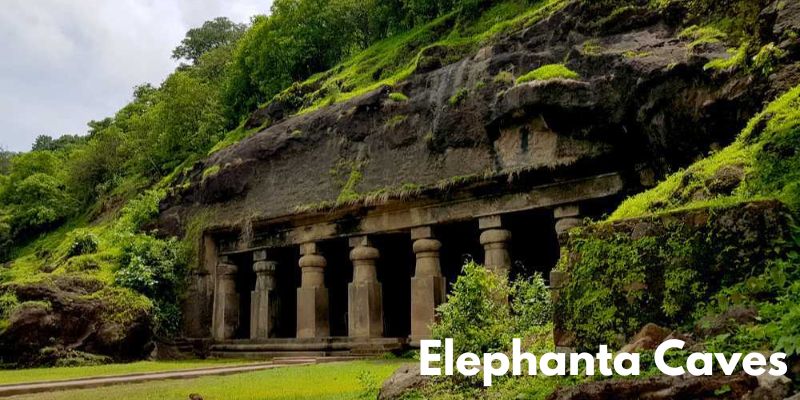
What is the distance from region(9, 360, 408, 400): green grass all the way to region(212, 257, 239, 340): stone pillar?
9579 millimetres

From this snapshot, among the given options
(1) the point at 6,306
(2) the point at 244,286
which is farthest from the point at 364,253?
(1) the point at 6,306

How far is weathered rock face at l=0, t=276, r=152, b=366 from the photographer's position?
15797 mm

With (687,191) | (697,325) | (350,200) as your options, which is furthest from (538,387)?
(350,200)

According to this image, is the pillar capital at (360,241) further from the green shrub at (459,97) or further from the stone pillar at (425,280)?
the green shrub at (459,97)

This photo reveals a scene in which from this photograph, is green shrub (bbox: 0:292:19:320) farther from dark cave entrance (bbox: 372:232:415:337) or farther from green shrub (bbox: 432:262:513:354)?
green shrub (bbox: 432:262:513:354)

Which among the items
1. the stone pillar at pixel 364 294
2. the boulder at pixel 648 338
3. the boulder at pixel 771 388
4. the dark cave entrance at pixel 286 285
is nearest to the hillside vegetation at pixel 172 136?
the dark cave entrance at pixel 286 285

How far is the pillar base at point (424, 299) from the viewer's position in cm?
1609

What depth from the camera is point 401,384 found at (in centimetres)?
673

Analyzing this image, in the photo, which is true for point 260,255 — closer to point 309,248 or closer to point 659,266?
point 309,248

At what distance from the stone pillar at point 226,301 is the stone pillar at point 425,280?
22.9 ft

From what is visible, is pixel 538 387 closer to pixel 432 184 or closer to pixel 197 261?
pixel 432 184

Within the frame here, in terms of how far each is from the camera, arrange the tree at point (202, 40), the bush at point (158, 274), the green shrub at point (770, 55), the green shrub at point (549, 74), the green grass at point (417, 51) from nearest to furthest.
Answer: the green shrub at point (770, 55) < the green shrub at point (549, 74) < the green grass at point (417, 51) < the bush at point (158, 274) < the tree at point (202, 40)

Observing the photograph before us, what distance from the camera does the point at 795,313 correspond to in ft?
15.4

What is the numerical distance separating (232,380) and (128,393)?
1.84 m
